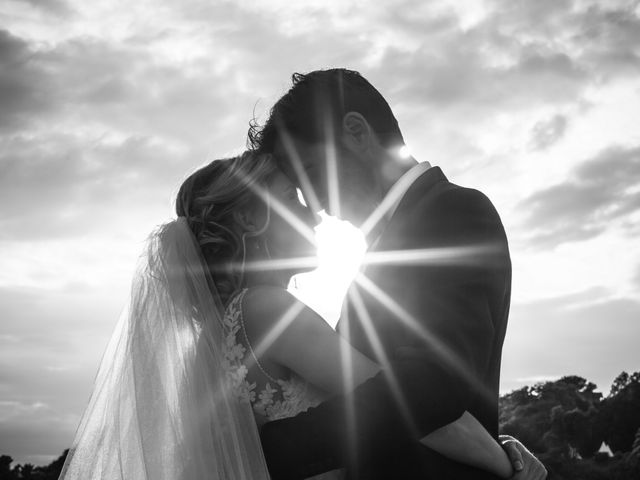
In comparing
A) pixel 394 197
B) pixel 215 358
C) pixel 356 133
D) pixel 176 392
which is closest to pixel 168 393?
pixel 176 392

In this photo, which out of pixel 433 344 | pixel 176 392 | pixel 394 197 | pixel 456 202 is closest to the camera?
pixel 433 344

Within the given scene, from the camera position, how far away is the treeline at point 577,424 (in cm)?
3447

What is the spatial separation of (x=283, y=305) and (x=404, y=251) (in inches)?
30.0

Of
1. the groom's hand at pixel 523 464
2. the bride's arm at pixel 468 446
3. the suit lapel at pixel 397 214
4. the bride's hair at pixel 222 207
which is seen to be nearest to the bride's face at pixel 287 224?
the bride's hair at pixel 222 207

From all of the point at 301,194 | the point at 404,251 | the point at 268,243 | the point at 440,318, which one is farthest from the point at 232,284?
the point at 440,318

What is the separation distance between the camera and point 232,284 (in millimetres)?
4148

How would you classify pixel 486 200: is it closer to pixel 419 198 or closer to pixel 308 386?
pixel 419 198

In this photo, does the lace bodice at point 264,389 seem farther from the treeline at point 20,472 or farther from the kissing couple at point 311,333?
the treeline at point 20,472

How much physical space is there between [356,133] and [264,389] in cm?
192

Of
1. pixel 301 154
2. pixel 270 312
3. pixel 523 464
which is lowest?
pixel 523 464

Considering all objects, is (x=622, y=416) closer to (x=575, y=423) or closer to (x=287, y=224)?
(x=575, y=423)

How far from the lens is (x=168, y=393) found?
11.8 ft

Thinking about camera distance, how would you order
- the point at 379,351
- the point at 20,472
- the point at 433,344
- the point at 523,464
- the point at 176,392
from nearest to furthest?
1. the point at 433,344
2. the point at 523,464
3. the point at 379,351
4. the point at 176,392
5. the point at 20,472

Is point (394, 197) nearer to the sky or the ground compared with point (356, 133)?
nearer to the ground
